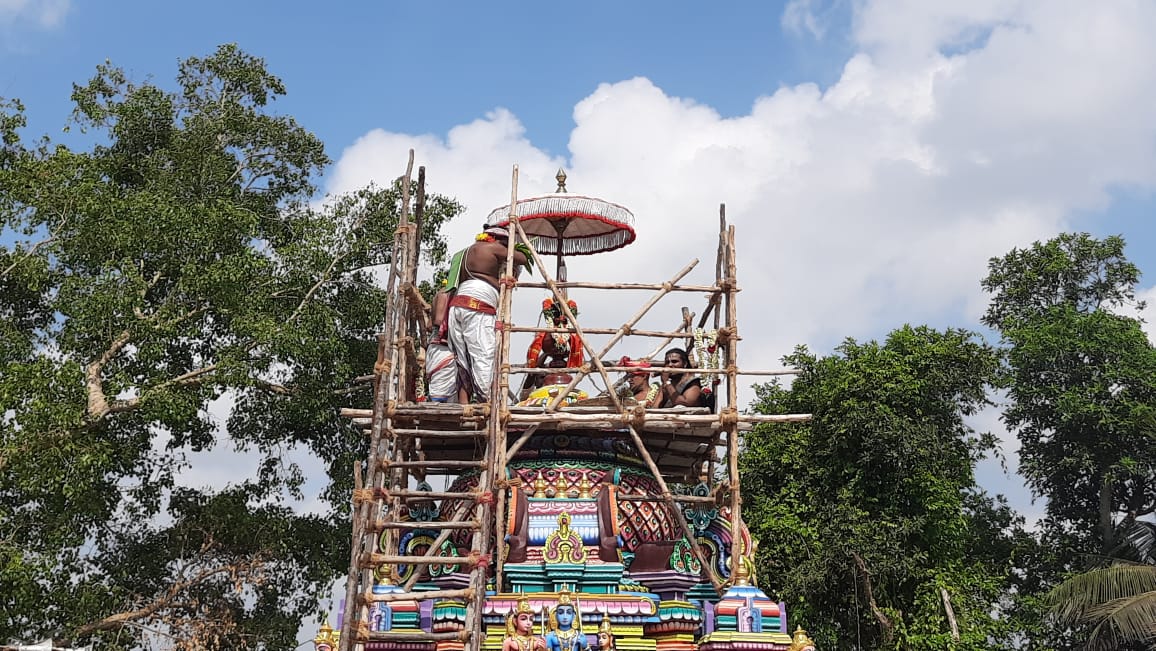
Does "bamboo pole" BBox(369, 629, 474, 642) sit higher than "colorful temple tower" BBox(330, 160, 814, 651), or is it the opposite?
"colorful temple tower" BBox(330, 160, 814, 651)

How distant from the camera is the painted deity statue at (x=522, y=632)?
375 inches

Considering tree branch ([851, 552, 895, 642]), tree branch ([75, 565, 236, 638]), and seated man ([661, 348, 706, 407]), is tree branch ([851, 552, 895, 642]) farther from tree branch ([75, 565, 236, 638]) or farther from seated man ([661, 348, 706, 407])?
tree branch ([75, 565, 236, 638])

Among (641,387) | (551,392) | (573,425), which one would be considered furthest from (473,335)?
(641,387)

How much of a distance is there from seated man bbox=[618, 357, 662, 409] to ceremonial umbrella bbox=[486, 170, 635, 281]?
2.16 metres

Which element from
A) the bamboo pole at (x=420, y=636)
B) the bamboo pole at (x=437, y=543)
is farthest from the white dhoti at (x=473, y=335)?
the bamboo pole at (x=420, y=636)

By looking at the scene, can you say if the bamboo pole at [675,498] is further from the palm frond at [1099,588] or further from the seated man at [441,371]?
the palm frond at [1099,588]

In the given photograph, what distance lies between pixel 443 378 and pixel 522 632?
340 cm

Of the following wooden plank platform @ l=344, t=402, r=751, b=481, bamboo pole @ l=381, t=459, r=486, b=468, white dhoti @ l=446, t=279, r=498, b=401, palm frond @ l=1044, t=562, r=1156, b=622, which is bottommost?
palm frond @ l=1044, t=562, r=1156, b=622

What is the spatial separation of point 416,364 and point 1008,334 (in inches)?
485

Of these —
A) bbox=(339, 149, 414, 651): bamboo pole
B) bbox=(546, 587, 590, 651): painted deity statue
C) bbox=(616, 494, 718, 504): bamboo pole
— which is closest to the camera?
bbox=(339, 149, 414, 651): bamboo pole

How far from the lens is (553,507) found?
11453 mm

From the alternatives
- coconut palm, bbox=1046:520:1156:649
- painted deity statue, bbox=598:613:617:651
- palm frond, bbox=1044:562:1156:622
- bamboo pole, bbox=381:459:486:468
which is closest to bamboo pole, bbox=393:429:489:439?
bamboo pole, bbox=381:459:486:468

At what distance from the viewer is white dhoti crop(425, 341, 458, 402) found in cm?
1213

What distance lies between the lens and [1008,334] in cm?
2031
